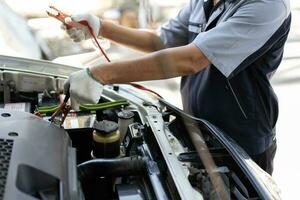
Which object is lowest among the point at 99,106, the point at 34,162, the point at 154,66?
the point at 99,106

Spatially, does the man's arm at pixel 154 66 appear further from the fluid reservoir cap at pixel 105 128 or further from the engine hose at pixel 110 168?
the engine hose at pixel 110 168

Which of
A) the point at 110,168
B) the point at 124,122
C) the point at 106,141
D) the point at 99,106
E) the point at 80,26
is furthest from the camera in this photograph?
the point at 80,26

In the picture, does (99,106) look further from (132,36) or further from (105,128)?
(132,36)

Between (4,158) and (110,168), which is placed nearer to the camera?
(4,158)

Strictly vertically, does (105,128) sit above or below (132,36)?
below

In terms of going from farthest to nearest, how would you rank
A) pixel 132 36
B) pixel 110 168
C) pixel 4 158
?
pixel 132 36 → pixel 110 168 → pixel 4 158

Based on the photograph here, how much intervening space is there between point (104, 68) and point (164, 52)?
0.22 metres

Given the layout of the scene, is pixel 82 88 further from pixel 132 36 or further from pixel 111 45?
pixel 111 45

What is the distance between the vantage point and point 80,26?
6.04ft

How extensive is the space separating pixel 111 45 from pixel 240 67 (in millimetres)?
1775

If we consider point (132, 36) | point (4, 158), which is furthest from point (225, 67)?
point (4, 158)

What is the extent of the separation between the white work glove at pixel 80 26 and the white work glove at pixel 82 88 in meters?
0.47

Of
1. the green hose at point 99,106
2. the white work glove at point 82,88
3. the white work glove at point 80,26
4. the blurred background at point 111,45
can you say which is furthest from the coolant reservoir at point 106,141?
the blurred background at point 111,45

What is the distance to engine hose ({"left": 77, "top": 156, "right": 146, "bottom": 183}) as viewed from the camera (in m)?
1.25
